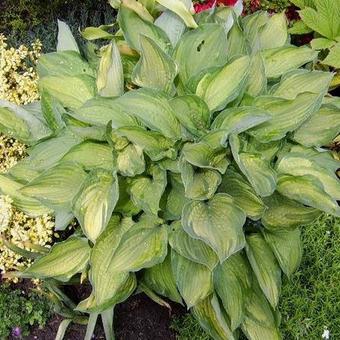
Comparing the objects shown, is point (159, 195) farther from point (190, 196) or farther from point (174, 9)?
point (174, 9)

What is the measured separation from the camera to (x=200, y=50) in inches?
80.6

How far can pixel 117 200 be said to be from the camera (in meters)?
1.88

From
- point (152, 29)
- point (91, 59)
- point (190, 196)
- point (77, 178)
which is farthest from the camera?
point (91, 59)

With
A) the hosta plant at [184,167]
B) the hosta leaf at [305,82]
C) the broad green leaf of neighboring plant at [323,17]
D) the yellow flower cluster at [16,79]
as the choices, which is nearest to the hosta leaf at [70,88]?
the hosta plant at [184,167]

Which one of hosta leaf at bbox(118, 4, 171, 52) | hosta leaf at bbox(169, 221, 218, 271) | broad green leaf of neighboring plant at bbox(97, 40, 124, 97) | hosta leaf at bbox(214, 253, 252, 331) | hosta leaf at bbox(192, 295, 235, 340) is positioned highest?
hosta leaf at bbox(118, 4, 171, 52)

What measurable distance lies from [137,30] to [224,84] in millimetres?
382

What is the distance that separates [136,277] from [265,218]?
465 millimetres

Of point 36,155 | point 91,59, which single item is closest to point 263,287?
point 36,155

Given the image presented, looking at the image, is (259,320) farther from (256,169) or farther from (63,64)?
(63,64)

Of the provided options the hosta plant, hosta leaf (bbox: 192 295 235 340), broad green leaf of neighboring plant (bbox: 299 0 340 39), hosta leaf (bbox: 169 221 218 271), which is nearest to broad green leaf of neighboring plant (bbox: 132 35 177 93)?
the hosta plant

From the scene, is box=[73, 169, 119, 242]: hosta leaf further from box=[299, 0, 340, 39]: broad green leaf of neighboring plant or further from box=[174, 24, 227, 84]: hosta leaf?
box=[299, 0, 340, 39]: broad green leaf of neighboring plant

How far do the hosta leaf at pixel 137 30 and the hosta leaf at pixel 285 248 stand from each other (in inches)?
27.0

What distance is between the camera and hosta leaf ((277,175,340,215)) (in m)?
1.84

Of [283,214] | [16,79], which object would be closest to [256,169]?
[283,214]
